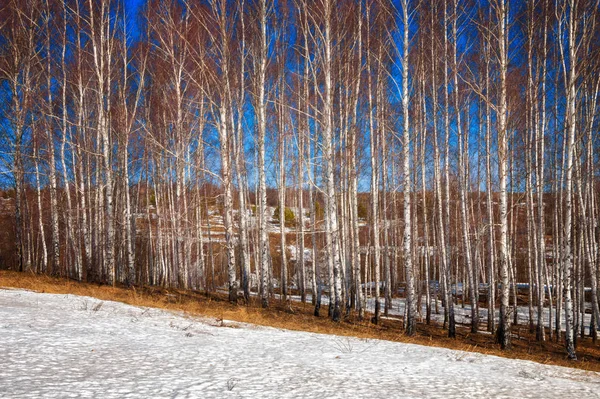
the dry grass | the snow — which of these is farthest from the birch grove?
the snow

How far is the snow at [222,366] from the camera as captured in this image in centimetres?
380

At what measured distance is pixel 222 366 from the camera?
4.77 metres

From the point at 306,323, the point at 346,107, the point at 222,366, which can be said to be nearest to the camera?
the point at 222,366

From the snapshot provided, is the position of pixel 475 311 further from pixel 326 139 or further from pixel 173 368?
pixel 173 368

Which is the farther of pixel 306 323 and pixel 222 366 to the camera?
pixel 306 323

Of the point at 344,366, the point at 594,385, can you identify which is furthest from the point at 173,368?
the point at 594,385

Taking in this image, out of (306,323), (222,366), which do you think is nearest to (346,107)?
(306,323)

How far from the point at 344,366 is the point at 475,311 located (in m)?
10.4

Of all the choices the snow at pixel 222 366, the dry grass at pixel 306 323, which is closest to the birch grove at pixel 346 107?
the dry grass at pixel 306 323

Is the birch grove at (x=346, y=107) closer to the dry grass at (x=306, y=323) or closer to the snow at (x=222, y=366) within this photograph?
the dry grass at (x=306, y=323)

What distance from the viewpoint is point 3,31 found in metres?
15.9

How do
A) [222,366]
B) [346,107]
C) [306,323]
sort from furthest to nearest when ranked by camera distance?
[346,107] < [306,323] < [222,366]

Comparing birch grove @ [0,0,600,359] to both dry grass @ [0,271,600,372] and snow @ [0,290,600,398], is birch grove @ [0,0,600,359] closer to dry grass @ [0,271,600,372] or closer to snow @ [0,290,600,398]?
dry grass @ [0,271,600,372]

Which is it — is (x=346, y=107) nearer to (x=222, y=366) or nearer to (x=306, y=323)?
(x=306, y=323)
